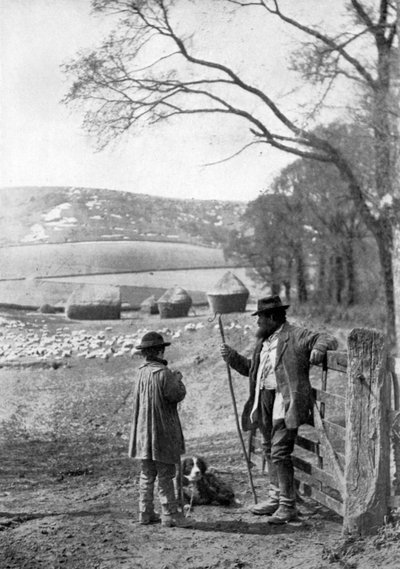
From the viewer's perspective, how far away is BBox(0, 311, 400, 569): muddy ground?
484 centimetres

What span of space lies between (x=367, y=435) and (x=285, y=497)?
3.47 feet

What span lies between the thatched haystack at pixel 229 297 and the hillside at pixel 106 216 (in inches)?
236

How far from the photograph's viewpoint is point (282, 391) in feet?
17.8

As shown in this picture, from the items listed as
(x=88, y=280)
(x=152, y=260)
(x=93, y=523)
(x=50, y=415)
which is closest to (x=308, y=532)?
(x=93, y=523)

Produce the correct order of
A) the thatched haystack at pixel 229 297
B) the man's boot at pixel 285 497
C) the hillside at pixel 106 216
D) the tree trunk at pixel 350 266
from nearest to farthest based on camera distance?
the man's boot at pixel 285 497 → the thatched haystack at pixel 229 297 → the tree trunk at pixel 350 266 → the hillside at pixel 106 216

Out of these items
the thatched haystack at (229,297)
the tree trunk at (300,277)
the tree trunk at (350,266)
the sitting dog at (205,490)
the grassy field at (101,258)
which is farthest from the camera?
the tree trunk at (300,277)

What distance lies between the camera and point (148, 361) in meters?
5.72

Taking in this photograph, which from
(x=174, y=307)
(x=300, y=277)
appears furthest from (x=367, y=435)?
(x=300, y=277)

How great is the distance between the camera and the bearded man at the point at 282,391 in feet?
17.5

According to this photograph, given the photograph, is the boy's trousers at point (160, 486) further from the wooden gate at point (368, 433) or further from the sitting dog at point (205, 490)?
the wooden gate at point (368, 433)

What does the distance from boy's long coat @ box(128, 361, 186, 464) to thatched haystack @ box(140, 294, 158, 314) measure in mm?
16295

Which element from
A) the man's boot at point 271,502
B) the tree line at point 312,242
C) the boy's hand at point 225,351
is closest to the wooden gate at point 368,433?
the man's boot at point 271,502

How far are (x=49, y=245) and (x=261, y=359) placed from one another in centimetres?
2026

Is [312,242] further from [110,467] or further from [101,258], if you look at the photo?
[110,467]
